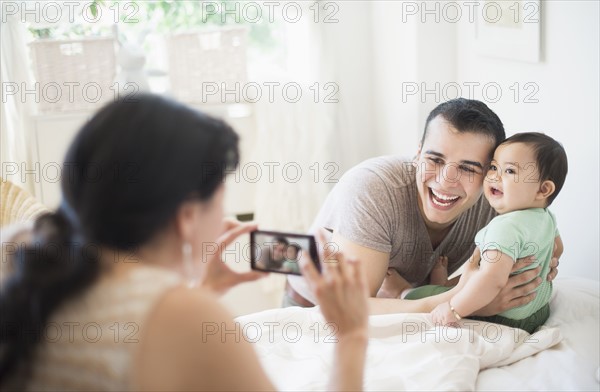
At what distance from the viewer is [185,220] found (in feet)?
3.28

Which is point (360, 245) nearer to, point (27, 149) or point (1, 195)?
point (1, 195)

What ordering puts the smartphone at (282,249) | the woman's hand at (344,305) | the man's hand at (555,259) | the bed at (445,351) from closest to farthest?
the woman's hand at (344,305)
the smartphone at (282,249)
the bed at (445,351)
the man's hand at (555,259)

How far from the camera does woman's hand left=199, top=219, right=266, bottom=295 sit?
1.38 metres

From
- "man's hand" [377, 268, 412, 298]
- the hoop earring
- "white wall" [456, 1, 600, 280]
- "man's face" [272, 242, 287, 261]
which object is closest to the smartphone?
"man's face" [272, 242, 287, 261]

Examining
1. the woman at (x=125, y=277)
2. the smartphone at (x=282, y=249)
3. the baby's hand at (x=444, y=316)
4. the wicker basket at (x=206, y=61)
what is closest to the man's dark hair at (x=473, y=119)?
the baby's hand at (x=444, y=316)

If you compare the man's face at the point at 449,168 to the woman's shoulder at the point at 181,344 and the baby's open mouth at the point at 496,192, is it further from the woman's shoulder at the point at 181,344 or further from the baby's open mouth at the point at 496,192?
the woman's shoulder at the point at 181,344

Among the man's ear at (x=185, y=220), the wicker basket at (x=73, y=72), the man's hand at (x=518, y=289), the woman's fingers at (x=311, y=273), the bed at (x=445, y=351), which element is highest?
the wicker basket at (x=73, y=72)

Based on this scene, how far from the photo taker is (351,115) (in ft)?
11.1

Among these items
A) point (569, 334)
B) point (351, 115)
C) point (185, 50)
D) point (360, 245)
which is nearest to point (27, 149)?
point (185, 50)

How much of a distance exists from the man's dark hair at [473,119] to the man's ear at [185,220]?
3.41ft

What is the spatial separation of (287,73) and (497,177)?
5.62 ft

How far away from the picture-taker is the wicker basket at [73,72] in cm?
306

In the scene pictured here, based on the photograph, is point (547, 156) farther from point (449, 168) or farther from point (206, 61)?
point (206, 61)

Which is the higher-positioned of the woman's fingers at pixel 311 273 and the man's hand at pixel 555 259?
the woman's fingers at pixel 311 273
